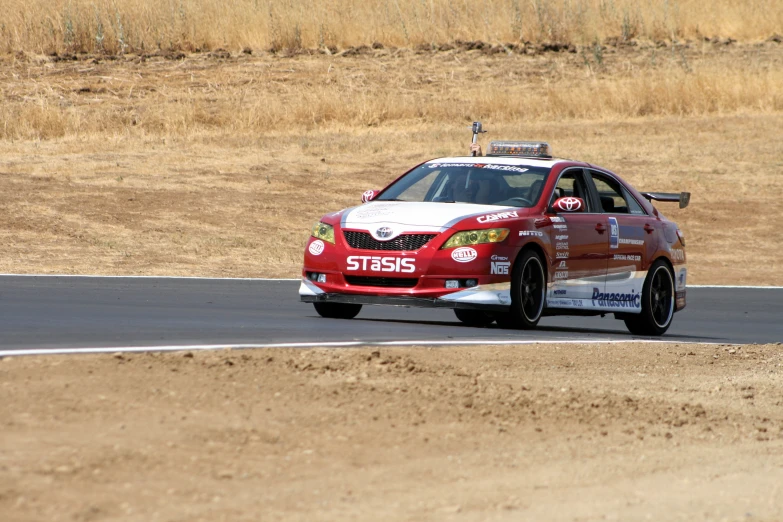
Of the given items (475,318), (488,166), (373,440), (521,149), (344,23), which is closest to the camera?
(373,440)

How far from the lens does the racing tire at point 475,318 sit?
13728 millimetres

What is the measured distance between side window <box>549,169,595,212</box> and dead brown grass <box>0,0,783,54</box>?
30942 mm

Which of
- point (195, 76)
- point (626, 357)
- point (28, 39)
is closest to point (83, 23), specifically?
point (28, 39)

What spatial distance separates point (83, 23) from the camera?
44.2m

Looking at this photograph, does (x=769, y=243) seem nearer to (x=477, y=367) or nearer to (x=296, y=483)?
(x=477, y=367)

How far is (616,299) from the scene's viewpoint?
14375 mm

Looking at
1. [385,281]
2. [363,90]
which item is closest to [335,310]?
[385,281]

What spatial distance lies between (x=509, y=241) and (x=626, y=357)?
5.94 ft

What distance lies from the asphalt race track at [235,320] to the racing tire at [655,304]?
0.59 feet

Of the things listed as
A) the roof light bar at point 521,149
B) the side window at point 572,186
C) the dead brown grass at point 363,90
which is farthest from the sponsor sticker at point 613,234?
the dead brown grass at point 363,90

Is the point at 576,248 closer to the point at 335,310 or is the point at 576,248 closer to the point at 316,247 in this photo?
the point at 335,310

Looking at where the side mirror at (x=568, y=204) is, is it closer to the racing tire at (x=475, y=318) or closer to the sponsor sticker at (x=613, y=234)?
the sponsor sticker at (x=613, y=234)

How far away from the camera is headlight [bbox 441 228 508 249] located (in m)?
12.9

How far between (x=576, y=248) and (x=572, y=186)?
0.80 m
